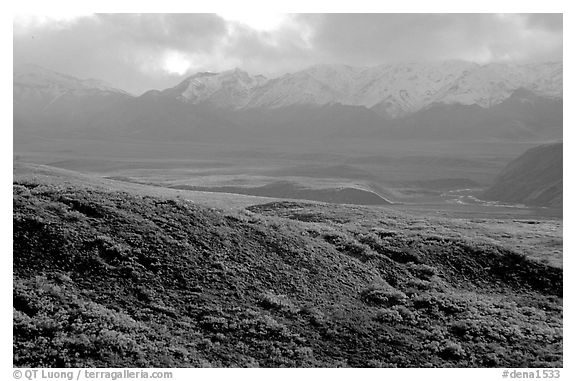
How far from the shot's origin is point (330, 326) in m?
26.4

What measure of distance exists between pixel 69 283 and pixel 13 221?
6.00 metres

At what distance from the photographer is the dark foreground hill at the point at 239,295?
2286 centimetres

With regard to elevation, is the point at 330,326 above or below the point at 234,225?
below

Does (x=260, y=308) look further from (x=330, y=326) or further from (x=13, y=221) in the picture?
(x=13, y=221)

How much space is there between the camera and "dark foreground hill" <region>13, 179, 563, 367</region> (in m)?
22.9

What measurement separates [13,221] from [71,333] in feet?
31.0

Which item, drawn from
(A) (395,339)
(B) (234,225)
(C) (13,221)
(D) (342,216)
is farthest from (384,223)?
(C) (13,221)

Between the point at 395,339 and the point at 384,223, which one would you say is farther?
the point at 384,223

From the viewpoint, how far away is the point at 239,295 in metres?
27.8

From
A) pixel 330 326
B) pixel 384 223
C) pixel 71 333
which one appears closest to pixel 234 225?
pixel 330 326
